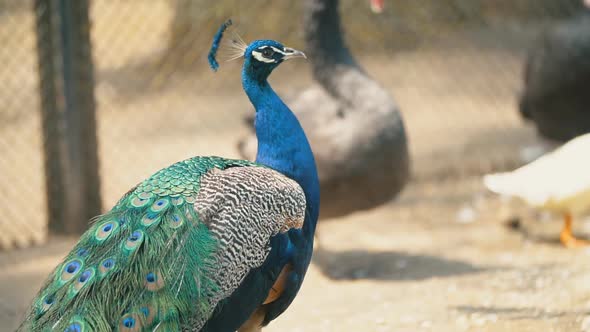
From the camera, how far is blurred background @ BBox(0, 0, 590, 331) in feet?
14.2

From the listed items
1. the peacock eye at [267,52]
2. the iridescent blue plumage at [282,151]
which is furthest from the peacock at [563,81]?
the peacock eye at [267,52]

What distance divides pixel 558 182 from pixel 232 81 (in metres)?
3.90

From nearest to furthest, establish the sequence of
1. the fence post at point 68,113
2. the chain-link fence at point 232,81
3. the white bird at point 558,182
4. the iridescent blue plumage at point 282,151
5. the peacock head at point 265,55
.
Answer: the iridescent blue plumage at point 282,151 → the peacock head at point 265,55 → the white bird at point 558,182 → the fence post at point 68,113 → the chain-link fence at point 232,81

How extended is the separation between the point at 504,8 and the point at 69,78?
4868mm

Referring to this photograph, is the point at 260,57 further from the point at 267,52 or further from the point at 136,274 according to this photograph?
the point at 136,274

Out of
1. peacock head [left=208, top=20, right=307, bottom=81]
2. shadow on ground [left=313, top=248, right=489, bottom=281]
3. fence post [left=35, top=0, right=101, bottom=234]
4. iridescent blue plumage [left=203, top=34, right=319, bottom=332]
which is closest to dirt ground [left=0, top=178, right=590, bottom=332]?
shadow on ground [left=313, top=248, right=489, bottom=281]

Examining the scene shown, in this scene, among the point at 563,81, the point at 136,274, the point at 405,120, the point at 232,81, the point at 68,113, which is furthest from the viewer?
the point at 232,81

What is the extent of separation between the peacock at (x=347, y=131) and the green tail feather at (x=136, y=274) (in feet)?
6.77

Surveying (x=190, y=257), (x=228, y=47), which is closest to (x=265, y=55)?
(x=228, y=47)

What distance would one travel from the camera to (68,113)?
5668mm

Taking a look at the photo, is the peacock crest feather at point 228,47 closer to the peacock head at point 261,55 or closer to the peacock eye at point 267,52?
the peacock head at point 261,55

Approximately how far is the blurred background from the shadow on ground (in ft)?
0.06

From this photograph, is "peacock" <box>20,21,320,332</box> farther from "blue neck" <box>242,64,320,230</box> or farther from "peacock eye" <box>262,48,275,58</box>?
"peacock eye" <box>262,48,275,58</box>

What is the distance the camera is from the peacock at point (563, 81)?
6043 mm
